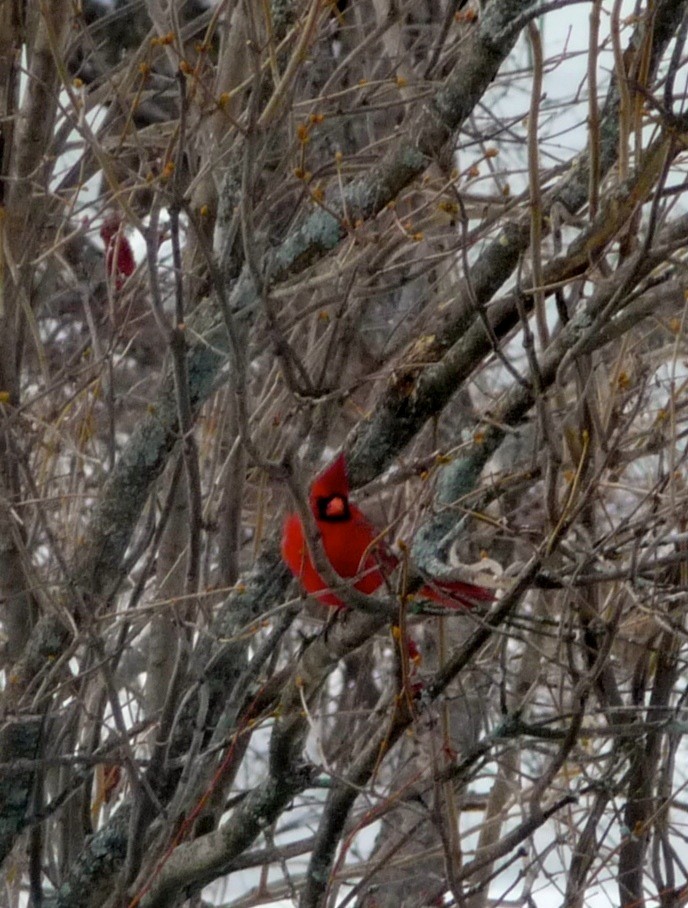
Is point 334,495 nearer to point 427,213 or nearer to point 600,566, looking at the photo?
point 600,566

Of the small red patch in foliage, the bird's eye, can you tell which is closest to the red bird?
the bird's eye

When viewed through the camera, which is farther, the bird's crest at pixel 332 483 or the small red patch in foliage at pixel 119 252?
the small red patch in foliage at pixel 119 252

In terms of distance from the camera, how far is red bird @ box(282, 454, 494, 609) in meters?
2.89

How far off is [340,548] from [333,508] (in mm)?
160

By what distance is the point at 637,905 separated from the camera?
3027mm

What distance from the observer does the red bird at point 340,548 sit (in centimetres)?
289

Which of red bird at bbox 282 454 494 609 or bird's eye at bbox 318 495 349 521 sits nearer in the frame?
red bird at bbox 282 454 494 609

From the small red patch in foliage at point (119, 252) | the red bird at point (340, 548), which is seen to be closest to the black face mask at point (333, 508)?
the red bird at point (340, 548)

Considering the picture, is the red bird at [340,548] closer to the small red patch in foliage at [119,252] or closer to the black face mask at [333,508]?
the black face mask at [333,508]

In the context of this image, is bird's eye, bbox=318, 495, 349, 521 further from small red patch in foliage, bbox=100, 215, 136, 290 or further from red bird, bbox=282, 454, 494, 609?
small red patch in foliage, bbox=100, 215, 136, 290

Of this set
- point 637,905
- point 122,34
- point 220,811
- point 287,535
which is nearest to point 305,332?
point 287,535

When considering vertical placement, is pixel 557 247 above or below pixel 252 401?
below

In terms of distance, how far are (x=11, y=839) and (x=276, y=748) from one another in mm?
909

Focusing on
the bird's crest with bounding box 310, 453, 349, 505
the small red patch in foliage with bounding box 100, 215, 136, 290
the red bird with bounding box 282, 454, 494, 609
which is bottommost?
the red bird with bounding box 282, 454, 494, 609
